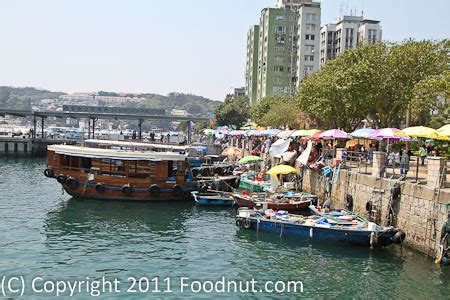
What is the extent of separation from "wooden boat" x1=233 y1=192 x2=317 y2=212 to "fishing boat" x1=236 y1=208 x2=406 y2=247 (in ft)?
11.6

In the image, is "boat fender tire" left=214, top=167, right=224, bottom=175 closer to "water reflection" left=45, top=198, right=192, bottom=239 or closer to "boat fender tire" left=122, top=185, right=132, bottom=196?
"water reflection" left=45, top=198, right=192, bottom=239

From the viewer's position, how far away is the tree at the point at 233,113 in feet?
309

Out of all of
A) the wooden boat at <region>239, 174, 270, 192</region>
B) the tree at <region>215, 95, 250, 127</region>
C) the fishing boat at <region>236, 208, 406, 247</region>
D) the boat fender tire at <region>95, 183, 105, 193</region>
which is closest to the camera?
the fishing boat at <region>236, 208, 406, 247</region>

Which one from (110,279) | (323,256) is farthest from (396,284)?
(110,279)

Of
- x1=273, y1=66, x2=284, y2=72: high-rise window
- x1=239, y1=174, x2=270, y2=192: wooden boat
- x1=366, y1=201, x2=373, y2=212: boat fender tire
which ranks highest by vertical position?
x1=273, y1=66, x2=284, y2=72: high-rise window

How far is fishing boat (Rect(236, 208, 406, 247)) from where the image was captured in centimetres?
2328

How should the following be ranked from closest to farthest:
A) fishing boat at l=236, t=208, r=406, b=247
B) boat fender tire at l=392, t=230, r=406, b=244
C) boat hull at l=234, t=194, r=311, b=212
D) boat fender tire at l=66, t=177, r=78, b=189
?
boat fender tire at l=392, t=230, r=406, b=244
fishing boat at l=236, t=208, r=406, b=247
boat hull at l=234, t=194, r=311, b=212
boat fender tire at l=66, t=177, r=78, b=189

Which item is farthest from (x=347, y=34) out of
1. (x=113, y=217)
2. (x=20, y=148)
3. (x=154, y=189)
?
(x=113, y=217)

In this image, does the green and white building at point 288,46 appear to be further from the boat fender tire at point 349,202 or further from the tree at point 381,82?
the boat fender tire at point 349,202

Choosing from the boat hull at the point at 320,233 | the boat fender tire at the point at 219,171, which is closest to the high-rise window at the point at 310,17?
the boat fender tire at the point at 219,171

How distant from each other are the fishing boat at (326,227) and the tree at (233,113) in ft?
221

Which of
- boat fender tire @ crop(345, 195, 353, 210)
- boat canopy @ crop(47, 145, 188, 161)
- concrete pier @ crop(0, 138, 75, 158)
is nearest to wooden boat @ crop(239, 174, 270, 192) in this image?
boat canopy @ crop(47, 145, 188, 161)

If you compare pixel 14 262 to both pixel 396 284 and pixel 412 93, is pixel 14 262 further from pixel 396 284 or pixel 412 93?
pixel 412 93

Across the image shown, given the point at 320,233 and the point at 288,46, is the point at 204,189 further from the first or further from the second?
the point at 288,46
